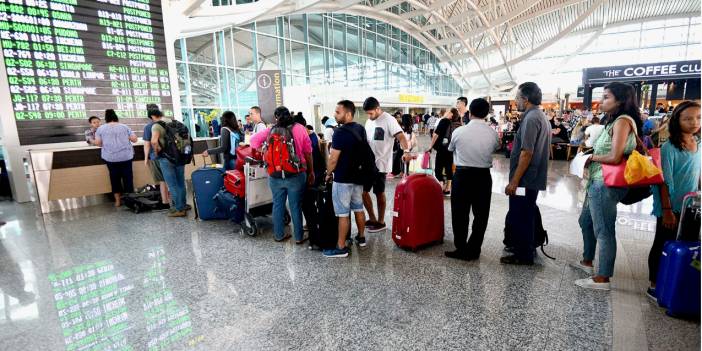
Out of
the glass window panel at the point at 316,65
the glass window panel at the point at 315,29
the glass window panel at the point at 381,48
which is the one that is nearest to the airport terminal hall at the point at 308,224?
the glass window panel at the point at 316,65

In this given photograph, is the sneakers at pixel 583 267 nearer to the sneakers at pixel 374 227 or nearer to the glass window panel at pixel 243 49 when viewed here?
the sneakers at pixel 374 227

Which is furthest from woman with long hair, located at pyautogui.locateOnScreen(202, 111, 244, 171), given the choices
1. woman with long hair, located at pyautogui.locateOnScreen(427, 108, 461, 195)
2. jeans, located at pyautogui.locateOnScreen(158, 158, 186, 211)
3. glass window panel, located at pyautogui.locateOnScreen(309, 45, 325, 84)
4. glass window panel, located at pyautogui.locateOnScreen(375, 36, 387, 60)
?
glass window panel, located at pyautogui.locateOnScreen(375, 36, 387, 60)

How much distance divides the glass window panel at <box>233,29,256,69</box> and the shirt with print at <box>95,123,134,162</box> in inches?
385

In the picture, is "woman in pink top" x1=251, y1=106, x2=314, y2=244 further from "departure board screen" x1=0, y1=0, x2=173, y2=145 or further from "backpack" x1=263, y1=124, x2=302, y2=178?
"departure board screen" x1=0, y1=0, x2=173, y2=145

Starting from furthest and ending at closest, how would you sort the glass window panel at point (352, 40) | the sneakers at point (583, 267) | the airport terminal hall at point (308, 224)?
the glass window panel at point (352, 40) < the sneakers at point (583, 267) < the airport terminal hall at point (308, 224)

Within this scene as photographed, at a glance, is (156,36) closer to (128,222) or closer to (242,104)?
(128,222)

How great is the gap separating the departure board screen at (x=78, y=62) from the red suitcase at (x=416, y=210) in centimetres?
582

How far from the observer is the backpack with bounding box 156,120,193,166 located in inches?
188

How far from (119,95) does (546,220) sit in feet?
24.2

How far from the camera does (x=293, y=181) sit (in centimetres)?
354

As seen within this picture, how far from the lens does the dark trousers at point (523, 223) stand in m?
2.89

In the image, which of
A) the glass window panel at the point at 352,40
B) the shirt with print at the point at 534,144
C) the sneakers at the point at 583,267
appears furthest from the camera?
the glass window panel at the point at 352,40

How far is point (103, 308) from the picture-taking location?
2498mm

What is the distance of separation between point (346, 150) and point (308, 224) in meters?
0.96
